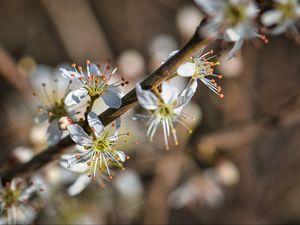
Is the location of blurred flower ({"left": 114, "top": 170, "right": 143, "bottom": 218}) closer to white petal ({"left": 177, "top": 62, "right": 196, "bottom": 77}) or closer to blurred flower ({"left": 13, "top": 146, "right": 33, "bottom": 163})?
blurred flower ({"left": 13, "top": 146, "right": 33, "bottom": 163})

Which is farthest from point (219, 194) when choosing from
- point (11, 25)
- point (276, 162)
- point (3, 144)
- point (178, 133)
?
point (11, 25)

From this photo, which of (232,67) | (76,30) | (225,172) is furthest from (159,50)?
(76,30)

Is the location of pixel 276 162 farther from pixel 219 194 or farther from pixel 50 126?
pixel 50 126

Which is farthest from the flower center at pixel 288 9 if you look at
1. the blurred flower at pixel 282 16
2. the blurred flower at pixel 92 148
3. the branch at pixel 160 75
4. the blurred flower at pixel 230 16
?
the blurred flower at pixel 92 148

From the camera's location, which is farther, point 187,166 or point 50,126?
point 187,166

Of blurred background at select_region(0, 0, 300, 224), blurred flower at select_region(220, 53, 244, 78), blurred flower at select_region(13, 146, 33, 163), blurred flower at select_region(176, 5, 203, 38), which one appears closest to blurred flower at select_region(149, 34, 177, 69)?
blurred background at select_region(0, 0, 300, 224)

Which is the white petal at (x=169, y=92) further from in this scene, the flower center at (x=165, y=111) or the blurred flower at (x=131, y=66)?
the blurred flower at (x=131, y=66)
